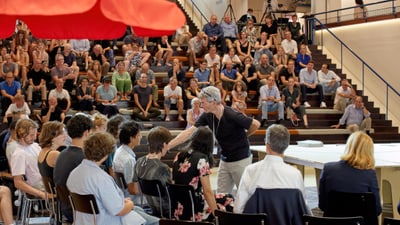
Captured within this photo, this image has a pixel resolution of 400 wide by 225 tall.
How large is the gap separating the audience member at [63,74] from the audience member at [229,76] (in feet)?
12.1

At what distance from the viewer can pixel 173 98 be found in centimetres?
1427

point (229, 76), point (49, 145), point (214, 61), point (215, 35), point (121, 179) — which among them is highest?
point (215, 35)

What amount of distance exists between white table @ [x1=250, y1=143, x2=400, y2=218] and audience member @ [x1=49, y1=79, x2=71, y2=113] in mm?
6091

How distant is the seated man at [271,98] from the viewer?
14516 millimetres

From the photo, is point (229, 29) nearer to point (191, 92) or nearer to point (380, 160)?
point (191, 92)

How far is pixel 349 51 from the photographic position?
17781mm

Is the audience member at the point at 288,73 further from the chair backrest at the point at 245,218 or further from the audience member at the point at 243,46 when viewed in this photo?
the chair backrest at the point at 245,218

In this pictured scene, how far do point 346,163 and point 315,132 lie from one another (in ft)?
31.6

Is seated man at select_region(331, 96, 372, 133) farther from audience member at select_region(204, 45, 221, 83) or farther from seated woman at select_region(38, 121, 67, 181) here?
seated woman at select_region(38, 121, 67, 181)

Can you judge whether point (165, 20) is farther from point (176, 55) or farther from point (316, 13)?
point (316, 13)

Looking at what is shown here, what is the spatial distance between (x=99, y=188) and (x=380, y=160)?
306cm

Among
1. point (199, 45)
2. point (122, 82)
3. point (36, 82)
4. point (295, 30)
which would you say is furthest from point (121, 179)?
point (295, 30)

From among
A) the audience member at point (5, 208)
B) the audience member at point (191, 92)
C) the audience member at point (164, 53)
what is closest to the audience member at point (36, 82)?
the audience member at point (191, 92)

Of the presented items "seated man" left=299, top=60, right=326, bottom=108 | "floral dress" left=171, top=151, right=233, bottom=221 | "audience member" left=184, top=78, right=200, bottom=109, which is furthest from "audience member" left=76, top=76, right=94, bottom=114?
"floral dress" left=171, top=151, right=233, bottom=221
